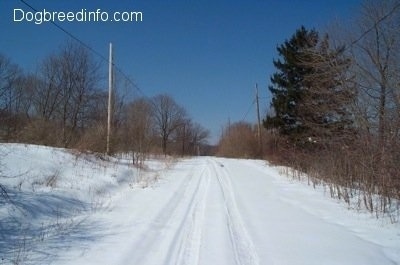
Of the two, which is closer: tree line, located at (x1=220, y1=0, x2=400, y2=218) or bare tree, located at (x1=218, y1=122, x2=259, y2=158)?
tree line, located at (x1=220, y1=0, x2=400, y2=218)

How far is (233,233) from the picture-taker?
793 cm

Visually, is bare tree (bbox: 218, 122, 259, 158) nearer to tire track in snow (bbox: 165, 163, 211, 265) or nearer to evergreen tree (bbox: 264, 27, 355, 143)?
evergreen tree (bbox: 264, 27, 355, 143)

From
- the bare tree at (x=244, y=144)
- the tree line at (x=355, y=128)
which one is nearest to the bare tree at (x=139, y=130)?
the tree line at (x=355, y=128)

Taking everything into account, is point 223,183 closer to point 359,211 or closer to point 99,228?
point 359,211

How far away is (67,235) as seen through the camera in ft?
24.6

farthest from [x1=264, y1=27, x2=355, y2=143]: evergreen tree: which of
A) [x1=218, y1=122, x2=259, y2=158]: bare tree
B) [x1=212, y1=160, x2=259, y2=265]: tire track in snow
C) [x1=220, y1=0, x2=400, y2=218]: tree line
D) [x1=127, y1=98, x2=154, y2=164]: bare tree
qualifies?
[x1=218, y1=122, x2=259, y2=158]: bare tree

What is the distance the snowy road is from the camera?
6.28m

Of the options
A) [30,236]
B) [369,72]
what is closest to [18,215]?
[30,236]

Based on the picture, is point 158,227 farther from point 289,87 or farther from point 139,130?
point 289,87

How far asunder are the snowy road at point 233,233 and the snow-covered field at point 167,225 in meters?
0.02

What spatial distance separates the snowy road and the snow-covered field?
0.06 ft

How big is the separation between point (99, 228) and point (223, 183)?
9.62 m

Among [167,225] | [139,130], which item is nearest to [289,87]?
[139,130]

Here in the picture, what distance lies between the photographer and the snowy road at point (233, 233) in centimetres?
628
